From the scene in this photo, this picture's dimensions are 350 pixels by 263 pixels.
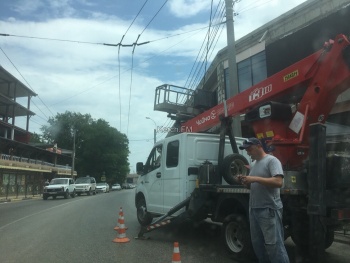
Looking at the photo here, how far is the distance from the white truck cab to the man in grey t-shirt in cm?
348

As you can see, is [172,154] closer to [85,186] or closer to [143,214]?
[143,214]

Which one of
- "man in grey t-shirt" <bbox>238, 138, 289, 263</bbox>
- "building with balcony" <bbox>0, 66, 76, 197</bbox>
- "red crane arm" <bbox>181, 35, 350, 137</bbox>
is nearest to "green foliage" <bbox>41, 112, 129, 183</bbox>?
"building with balcony" <bbox>0, 66, 76, 197</bbox>

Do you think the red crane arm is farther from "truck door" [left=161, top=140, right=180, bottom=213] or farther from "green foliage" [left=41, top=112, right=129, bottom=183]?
"green foliage" [left=41, top=112, right=129, bottom=183]

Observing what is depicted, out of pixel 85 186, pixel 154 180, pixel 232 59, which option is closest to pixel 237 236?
pixel 154 180

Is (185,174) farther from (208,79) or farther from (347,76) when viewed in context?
(208,79)

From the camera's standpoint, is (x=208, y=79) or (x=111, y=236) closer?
(x=111, y=236)

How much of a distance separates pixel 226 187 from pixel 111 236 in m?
3.87

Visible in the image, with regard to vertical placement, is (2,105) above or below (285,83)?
above

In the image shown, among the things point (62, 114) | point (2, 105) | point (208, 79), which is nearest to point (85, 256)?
point (208, 79)

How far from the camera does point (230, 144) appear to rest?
9.17 meters

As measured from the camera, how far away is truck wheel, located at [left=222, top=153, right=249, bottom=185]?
26.9 feet

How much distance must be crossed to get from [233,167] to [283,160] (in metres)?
1.74

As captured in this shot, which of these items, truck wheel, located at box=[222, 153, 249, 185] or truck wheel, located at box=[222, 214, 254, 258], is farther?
truck wheel, located at box=[222, 153, 249, 185]

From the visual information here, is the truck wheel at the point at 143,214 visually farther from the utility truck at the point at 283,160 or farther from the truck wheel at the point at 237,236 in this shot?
the truck wheel at the point at 237,236
